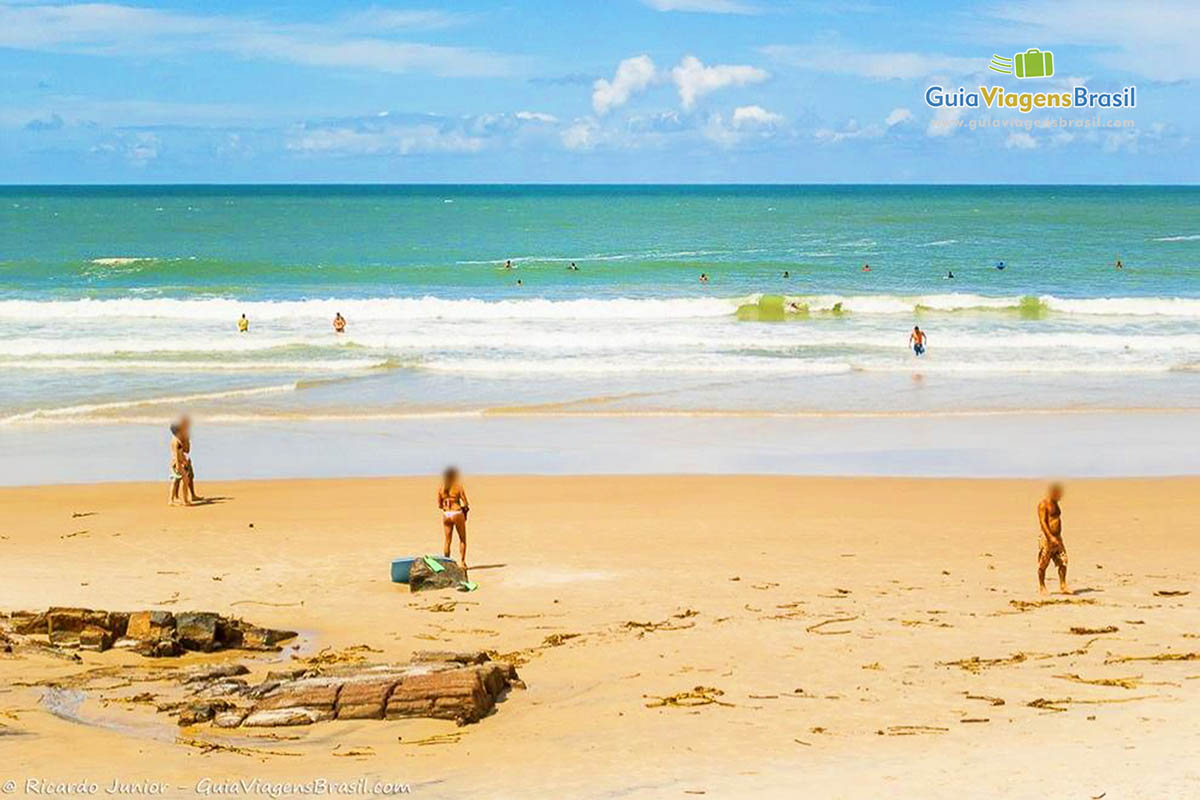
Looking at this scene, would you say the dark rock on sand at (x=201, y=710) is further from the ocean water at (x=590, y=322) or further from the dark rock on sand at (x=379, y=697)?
the ocean water at (x=590, y=322)

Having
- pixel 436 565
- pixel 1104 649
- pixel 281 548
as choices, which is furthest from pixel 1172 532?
pixel 281 548

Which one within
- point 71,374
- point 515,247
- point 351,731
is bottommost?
point 351,731

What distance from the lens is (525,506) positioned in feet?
57.4

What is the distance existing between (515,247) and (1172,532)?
59.8 m

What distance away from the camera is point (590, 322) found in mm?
41750

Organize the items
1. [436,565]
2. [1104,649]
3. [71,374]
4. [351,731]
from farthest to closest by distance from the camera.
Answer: [71,374] < [436,565] < [1104,649] < [351,731]

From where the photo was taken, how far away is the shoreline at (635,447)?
65.2 ft

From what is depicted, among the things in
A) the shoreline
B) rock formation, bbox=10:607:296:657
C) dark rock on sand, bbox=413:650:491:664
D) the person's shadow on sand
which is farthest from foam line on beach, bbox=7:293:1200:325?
dark rock on sand, bbox=413:650:491:664

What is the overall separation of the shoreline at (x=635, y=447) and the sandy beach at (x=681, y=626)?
3.15ft

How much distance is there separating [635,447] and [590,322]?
20.2 meters

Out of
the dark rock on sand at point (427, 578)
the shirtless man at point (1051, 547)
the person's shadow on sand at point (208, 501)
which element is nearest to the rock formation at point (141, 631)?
the dark rock on sand at point (427, 578)

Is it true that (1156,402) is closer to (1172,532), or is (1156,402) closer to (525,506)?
(1172,532)

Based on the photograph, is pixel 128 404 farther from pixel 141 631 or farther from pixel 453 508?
pixel 141 631

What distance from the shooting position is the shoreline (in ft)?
65.2
